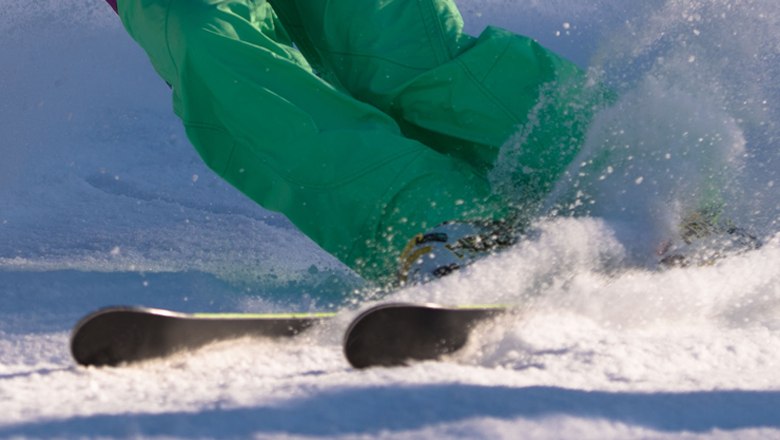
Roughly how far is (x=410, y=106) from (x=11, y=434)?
105 cm

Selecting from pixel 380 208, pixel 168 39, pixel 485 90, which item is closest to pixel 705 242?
pixel 485 90

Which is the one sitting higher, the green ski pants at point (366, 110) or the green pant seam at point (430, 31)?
the green pant seam at point (430, 31)

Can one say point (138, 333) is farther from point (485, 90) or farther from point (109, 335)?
point (485, 90)

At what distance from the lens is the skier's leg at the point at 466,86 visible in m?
1.72

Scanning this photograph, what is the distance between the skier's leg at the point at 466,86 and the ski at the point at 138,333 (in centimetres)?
67

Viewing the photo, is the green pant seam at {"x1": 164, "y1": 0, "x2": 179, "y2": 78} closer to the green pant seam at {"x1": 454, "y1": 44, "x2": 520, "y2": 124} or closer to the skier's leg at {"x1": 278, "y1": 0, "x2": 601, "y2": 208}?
the skier's leg at {"x1": 278, "y1": 0, "x2": 601, "y2": 208}

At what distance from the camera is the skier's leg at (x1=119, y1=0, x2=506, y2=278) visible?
1591 millimetres

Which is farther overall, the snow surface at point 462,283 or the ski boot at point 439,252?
the ski boot at point 439,252

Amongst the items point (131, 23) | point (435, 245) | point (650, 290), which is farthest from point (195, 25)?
point (650, 290)

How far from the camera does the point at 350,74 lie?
6.01ft

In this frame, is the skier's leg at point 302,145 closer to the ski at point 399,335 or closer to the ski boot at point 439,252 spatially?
the ski boot at point 439,252

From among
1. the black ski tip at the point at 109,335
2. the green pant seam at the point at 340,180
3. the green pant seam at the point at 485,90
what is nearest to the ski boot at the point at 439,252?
the green pant seam at the point at 340,180

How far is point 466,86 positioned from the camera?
175cm

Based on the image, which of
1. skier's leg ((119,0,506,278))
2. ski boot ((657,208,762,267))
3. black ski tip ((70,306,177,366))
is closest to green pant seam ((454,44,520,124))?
skier's leg ((119,0,506,278))
